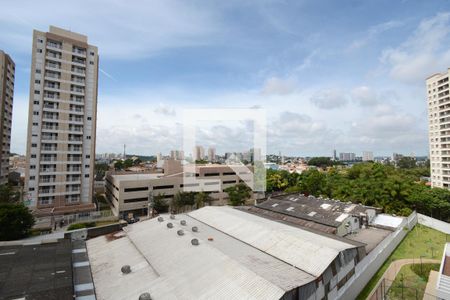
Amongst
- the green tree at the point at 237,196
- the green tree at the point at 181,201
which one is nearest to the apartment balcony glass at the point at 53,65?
the green tree at the point at 181,201

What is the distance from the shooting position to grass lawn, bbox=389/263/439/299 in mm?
13504

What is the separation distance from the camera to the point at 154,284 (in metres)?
9.84

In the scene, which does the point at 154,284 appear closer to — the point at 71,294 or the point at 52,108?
the point at 71,294

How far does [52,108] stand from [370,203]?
4376cm

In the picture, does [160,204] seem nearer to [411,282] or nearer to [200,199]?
[200,199]

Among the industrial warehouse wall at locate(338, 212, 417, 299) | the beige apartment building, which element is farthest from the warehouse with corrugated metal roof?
the beige apartment building

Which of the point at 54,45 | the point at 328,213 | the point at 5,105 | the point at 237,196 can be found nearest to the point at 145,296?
the point at 328,213

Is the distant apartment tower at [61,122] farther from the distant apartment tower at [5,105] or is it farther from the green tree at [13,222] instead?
the distant apartment tower at [5,105]

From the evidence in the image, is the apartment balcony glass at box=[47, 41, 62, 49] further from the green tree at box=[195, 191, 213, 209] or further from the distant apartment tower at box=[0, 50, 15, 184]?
the green tree at box=[195, 191, 213, 209]

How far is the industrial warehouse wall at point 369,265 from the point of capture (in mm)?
13328

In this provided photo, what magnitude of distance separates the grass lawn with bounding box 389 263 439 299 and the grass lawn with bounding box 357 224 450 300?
1174 millimetres

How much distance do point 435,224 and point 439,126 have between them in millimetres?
29113

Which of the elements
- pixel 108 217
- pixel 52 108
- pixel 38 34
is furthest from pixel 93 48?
pixel 108 217

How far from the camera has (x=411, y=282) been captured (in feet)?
49.4
